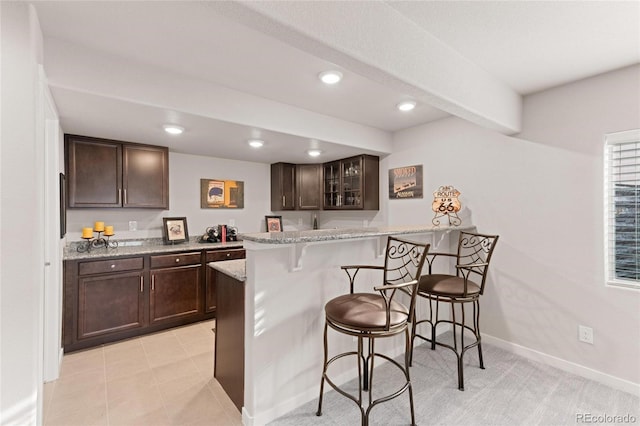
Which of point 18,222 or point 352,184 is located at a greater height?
point 352,184

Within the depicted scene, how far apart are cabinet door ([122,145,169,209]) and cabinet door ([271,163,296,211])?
1.66m

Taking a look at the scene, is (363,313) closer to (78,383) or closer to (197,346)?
(197,346)

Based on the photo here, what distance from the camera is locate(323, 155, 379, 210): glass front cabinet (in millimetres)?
3969

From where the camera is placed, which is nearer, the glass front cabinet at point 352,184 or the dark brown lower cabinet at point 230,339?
the dark brown lower cabinet at point 230,339

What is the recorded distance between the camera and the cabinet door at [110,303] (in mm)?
2771

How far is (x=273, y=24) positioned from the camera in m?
1.18

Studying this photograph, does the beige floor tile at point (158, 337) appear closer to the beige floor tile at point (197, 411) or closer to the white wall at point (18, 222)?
the beige floor tile at point (197, 411)

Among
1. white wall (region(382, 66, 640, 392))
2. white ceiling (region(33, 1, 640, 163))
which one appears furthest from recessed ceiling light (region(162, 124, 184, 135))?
white wall (region(382, 66, 640, 392))

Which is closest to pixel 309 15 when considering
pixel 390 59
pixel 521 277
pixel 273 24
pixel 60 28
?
pixel 273 24

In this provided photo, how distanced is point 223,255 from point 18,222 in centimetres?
230

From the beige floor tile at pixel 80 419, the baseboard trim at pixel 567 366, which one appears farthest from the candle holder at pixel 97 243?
the baseboard trim at pixel 567 366

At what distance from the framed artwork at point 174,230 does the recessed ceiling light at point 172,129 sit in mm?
1361

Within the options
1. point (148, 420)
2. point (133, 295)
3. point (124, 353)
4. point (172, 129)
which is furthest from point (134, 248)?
point (148, 420)

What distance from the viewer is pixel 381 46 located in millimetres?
1514
